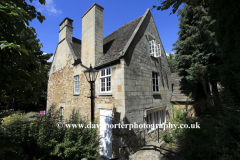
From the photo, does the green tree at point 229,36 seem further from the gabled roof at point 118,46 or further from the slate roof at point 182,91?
the slate roof at point 182,91

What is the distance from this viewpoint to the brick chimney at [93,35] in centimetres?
920

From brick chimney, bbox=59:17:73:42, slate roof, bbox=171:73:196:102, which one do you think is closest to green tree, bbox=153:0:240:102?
slate roof, bbox=171:73:196:102

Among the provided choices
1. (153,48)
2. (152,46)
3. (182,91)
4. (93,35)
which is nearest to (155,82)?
(153,48)

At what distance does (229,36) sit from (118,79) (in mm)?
5355

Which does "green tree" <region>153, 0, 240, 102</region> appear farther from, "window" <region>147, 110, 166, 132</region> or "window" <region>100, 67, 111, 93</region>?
"window" <region>147, 110, 166, 132</region>

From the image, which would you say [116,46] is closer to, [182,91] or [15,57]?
[15,57]

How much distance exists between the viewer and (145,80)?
29.0 ft

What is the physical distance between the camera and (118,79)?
7.34 metres

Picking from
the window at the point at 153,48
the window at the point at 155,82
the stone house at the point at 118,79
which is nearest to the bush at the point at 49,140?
the stone house at the point at 118,79

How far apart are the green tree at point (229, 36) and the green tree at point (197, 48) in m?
5.78

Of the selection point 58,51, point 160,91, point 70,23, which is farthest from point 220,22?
point 58,51

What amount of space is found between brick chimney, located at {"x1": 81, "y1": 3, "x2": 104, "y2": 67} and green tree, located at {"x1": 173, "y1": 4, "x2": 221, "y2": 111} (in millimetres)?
7306

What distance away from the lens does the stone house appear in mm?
7250

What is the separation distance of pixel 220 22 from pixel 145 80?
18.0 feet
